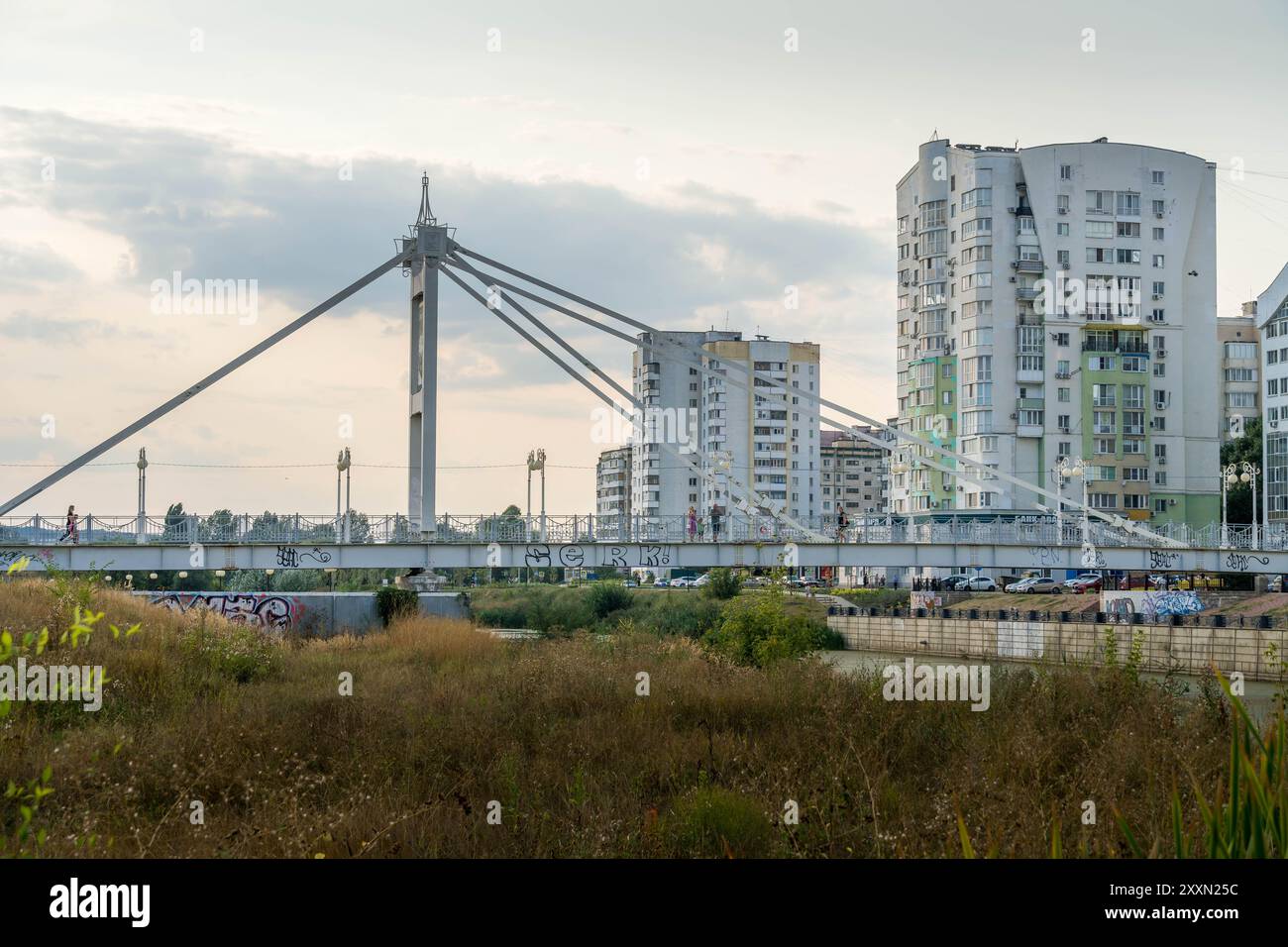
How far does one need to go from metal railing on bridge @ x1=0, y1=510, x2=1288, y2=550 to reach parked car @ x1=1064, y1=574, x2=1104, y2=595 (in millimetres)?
10820

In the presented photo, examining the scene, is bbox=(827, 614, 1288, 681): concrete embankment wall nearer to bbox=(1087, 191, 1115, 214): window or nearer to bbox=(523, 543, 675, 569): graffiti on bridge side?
bbox=(523, 543, 675, 569): graffiti on bridge side

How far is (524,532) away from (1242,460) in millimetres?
61051

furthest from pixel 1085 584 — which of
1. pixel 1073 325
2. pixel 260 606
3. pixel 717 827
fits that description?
pixel 717 827

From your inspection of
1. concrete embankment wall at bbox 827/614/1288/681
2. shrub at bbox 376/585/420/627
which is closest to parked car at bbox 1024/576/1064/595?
concrete embankment wall at bbox 827/614/1288/681

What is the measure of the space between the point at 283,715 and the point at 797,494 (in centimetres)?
10642

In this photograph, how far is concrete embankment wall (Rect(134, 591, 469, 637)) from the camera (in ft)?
130

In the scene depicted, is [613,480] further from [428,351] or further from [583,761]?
[583,761]

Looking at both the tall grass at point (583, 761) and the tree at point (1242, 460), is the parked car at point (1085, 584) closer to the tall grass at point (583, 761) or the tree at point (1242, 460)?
the tree at point (1242, 460)

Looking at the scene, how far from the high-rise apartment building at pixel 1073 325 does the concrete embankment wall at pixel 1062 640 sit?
103 ft

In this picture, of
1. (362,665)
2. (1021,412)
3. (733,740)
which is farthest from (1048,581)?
(733,740)

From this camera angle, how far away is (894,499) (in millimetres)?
96312

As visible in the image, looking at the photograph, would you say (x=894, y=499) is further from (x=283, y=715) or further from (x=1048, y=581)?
(x=283, y=715)

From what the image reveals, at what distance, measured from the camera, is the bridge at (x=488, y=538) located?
128 feet

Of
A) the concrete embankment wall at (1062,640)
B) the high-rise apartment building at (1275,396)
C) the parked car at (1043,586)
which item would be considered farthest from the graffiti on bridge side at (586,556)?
the high-rise apartment building at (1275,396)
